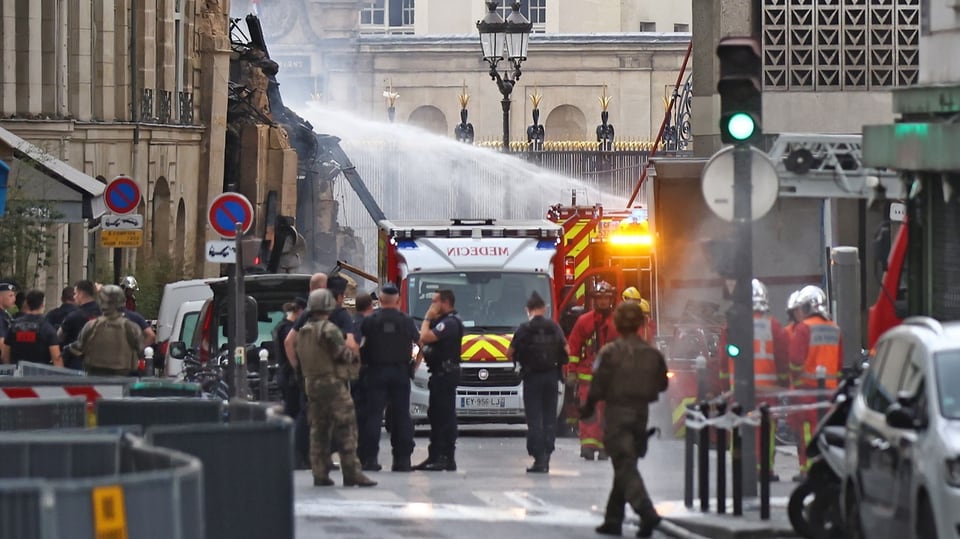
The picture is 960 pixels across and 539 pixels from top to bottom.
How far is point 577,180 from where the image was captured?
83.4m

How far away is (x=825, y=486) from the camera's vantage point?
47.1 ft

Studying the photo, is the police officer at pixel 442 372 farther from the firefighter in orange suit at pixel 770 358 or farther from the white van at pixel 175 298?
the white van at pixel 175 298

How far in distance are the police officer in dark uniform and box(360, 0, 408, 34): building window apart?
88.2m

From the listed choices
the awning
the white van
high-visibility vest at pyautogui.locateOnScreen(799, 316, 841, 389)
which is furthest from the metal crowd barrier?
the awning

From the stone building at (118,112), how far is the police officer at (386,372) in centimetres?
1086

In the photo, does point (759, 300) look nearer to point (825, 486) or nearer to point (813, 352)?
point (813, 352)

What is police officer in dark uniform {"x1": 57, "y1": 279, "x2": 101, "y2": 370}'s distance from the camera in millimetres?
22672

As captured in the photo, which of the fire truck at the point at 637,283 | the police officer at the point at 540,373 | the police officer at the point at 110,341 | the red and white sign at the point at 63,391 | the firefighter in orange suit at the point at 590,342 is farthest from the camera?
the fire truck at the point at 637,283

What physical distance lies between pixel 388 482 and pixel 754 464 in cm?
435

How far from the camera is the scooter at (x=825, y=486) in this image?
14172 millimetres

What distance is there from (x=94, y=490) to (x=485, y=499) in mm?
9525

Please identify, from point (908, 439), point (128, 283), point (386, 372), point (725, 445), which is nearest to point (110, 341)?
point (386, 372)

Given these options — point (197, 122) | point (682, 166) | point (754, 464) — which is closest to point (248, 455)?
point (754, 464)

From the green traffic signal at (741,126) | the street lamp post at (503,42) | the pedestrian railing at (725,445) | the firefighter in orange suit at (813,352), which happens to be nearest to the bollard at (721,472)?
the pedestrian railing at (725,445)
